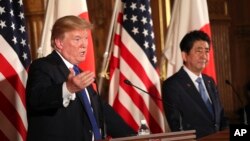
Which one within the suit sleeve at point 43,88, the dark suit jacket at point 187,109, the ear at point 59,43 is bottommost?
the dark suit jacket at point 187,109

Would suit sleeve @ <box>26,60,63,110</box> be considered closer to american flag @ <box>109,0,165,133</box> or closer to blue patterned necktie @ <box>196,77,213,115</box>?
blue patterned necktie @ <box>196,77,213,115</box>

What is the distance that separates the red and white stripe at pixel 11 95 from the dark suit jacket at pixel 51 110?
108 centimetres

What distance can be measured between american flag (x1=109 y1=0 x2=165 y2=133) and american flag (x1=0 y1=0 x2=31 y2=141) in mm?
1022

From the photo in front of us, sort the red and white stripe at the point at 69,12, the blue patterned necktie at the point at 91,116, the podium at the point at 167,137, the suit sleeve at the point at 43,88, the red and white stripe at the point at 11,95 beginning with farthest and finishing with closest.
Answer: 1. the red and white stripe at the point at 69,12
2. the red and white stripe at the point at 11,95
3. the blue patterned necktie at the point at 91,116
4. the suit sleeve at the point at 43,88
5. the podium at the point at 167,137

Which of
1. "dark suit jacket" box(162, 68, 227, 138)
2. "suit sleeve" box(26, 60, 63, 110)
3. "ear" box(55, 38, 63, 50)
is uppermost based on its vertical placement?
"ear" box(55, 38, 63, 50)

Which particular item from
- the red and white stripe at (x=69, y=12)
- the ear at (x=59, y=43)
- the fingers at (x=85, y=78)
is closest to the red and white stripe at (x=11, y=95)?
the red and white stripe at (x=69, y=12)

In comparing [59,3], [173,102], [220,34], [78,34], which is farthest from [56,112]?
[220,34]

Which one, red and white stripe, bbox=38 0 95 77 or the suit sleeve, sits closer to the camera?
the suit sleeve

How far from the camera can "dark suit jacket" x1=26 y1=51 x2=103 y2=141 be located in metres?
3.20

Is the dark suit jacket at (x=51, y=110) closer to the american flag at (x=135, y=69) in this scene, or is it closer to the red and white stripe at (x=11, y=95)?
the red and white stripe at (x=11, y=95)

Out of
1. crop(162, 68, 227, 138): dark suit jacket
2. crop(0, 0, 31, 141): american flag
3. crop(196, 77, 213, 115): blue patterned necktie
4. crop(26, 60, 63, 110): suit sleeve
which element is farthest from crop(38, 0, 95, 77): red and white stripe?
crop(26, 60, 63, 110): suit sleeve

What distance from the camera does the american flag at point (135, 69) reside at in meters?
5.35

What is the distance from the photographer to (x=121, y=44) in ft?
17.9

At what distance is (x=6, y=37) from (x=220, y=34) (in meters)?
3.72
